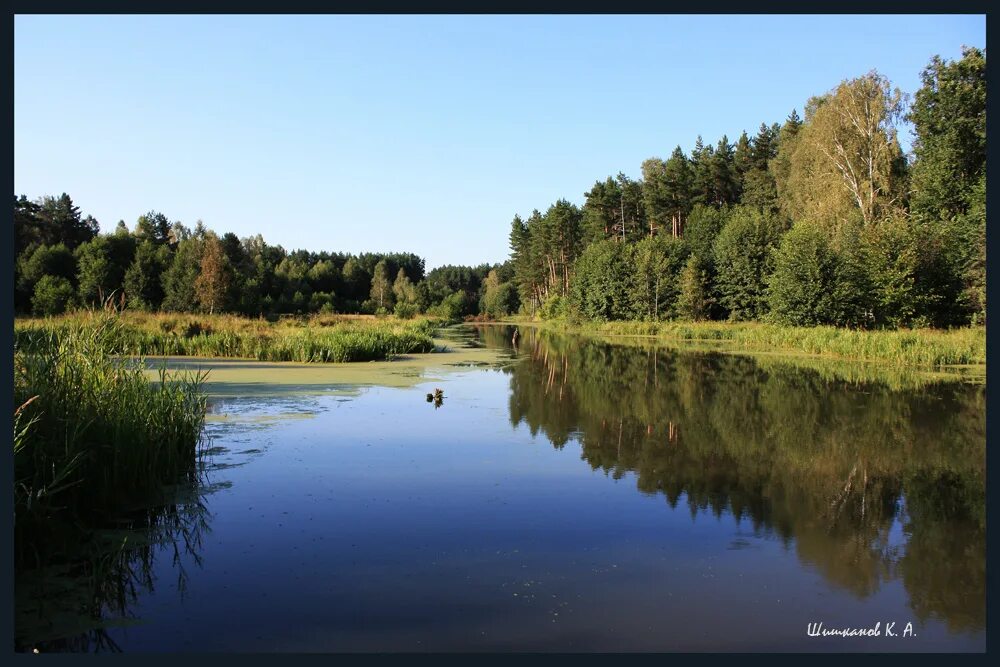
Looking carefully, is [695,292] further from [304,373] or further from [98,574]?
[98,574]

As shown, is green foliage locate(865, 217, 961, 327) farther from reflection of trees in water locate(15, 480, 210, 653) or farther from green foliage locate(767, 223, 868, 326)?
reflection of trees in water locate(15, 480, 210, 653)

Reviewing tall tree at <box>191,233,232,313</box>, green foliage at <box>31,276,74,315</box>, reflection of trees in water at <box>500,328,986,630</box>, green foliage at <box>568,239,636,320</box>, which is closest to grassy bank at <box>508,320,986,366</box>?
reflection of trees in water at <box>500,328,986,630</box>

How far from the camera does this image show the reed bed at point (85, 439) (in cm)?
470

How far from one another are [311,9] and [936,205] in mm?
28856

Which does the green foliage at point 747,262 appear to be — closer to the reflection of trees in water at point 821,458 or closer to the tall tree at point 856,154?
the tall tree at point 856,154

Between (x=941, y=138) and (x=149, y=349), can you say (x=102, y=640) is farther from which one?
(x=941, y=138)

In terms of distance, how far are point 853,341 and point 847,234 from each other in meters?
6.83

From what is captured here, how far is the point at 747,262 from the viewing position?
3609 centimetres

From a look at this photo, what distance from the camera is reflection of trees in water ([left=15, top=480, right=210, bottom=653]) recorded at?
12.3ft

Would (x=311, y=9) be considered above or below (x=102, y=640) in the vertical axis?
above

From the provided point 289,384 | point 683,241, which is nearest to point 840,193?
point 683,241

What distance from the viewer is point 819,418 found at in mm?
11086

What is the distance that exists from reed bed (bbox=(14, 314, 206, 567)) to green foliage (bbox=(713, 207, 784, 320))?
3252cm

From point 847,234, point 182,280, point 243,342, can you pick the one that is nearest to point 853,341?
point 847,234
